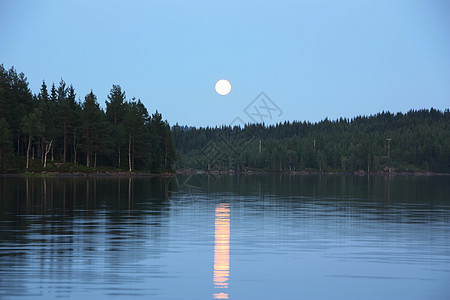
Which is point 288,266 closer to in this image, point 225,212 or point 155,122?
point 225,212

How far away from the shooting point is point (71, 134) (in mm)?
153750

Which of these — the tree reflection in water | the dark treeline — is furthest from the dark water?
the dark treeline

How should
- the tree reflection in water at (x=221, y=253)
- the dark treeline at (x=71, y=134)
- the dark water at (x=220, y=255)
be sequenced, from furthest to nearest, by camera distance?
the dark treeline at (x=71, y=134), the tree reflection in water at (x=221, y=253), the dark water at (x=220, y=255)

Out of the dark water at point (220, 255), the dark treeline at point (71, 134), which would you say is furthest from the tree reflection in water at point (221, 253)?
the dark treeline at point (71, 134)

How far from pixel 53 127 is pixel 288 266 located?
432ft

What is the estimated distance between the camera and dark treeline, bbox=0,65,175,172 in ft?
452

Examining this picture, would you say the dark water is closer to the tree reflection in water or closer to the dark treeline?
the tree reflection in water

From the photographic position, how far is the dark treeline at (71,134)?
452 feet

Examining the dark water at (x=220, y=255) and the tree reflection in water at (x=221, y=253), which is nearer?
the dark water at (x=220, y=255)

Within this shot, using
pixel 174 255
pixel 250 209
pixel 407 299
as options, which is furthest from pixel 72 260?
pixel 250 209

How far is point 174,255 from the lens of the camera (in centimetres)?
2302

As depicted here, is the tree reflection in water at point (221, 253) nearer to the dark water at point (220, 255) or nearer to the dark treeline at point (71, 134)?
the dark water at point (220, 255)

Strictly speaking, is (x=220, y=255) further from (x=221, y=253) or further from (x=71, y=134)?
(x=71, y=134)

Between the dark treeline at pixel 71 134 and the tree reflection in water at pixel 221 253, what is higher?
the dark treeline at pixel 71 134
